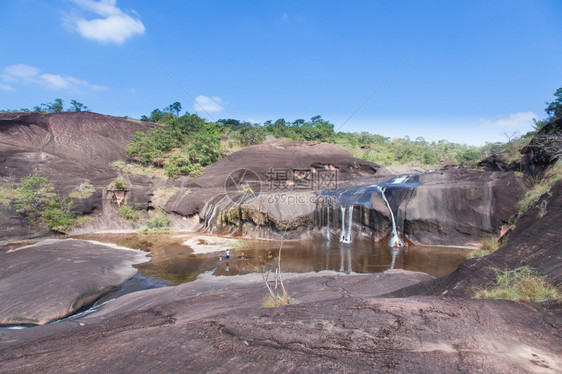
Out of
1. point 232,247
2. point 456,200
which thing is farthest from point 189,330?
point 456,200

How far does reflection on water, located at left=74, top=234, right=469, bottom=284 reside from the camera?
14.1m

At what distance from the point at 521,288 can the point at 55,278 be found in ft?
46.5

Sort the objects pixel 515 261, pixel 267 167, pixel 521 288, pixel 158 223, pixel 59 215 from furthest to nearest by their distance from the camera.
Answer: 1. pixel 267 167
2. pixel 158 223
3. pixel 59 215
4. pixel 515 261
5. pixel 521 288

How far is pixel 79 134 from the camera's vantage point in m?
38.7

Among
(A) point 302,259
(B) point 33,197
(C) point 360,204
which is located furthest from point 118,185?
(C) point 360,204

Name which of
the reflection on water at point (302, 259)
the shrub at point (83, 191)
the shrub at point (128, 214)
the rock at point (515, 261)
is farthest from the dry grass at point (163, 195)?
the rock at point (515, 261)

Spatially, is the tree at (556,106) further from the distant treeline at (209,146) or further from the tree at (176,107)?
the tree at (176,107)

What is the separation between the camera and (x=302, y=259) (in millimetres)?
16188

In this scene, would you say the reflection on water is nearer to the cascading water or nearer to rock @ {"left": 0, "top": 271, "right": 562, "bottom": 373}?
the cascading water

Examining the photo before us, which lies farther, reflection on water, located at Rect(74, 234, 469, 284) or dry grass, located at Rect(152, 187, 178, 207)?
dry grass, located at Rect(152, 187, 178, 207)

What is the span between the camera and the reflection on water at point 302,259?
14.1m

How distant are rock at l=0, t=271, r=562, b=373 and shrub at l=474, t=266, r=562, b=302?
2.31ft

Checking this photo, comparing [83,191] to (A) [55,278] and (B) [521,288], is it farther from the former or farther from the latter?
(B) [521,288]

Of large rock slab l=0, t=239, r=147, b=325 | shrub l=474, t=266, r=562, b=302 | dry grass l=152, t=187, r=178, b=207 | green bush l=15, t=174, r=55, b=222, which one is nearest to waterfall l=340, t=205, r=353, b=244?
large rock slab l=0, t=239, r=147, b=325
